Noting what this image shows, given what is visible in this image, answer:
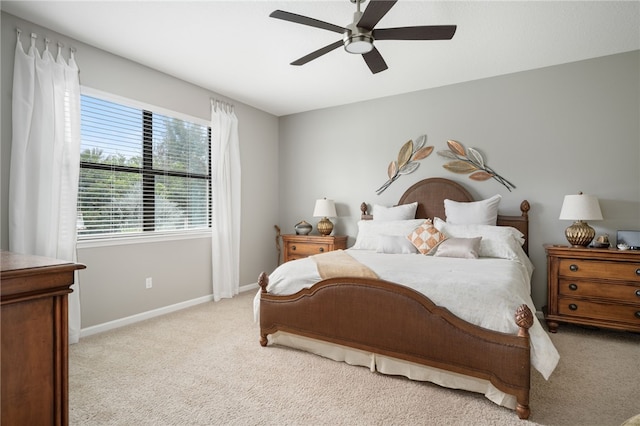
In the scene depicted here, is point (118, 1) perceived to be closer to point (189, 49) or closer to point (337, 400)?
point (189, 49)

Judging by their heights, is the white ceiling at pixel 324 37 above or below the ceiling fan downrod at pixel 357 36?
above

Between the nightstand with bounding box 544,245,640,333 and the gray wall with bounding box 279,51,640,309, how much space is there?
17.8 inches

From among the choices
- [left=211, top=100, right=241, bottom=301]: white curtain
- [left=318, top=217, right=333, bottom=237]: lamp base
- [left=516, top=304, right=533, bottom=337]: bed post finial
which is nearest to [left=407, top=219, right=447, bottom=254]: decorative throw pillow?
[left=318, top=217, right=333, bottom=237]: lamp base

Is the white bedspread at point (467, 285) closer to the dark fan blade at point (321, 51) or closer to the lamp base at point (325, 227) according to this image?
the dark fan blade at point (321, 51)

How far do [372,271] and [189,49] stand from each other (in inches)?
100

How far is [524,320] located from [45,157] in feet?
11.5

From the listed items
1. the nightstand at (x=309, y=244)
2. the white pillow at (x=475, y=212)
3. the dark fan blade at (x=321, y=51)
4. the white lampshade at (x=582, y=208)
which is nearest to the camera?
the dark fan blade at (x=321, y=51)

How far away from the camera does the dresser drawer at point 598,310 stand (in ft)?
9.28

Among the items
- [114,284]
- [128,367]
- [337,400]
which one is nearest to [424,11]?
[337,400]

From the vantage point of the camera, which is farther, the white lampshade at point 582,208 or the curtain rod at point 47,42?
the white lampshade at point 582,208

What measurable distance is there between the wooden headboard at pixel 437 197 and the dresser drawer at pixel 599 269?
527 millimetres

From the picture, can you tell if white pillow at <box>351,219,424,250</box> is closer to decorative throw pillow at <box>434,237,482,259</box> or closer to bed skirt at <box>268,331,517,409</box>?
decorative throw pillow at <box>434,237,482,259</box>

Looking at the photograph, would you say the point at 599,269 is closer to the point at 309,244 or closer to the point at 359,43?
the point at 359,43

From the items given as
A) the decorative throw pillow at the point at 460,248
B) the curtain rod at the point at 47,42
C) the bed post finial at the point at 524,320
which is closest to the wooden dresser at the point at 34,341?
the bed post finial at the point at 524,320
